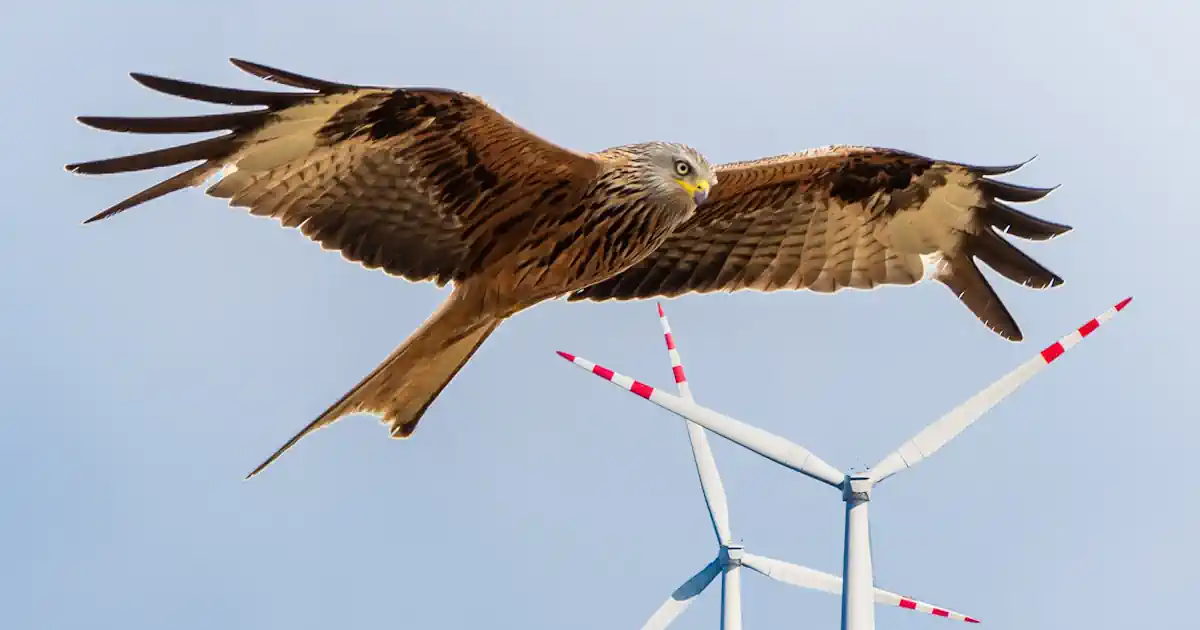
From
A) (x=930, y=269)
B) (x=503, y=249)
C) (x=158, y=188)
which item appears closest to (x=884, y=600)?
(x=930, y=269)

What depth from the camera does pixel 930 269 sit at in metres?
11.7

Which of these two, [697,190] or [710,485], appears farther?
[710,485]

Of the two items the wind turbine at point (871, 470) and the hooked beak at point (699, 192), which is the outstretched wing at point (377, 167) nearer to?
the hooked beak at point (699, 192)

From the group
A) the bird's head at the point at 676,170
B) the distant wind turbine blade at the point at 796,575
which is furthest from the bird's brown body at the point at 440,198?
the distant wind turbine blade at the point at 796,575

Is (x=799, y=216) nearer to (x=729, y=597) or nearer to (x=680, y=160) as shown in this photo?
(x=680, y=160)

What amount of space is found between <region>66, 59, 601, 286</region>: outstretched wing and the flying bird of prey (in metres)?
0.01

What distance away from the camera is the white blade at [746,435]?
1495 cm

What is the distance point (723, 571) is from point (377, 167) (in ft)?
29.6

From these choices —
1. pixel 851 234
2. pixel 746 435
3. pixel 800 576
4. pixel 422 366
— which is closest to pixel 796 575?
pixel 800 576

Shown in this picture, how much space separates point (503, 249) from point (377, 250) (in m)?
0.77

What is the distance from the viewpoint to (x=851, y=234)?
1165 cm

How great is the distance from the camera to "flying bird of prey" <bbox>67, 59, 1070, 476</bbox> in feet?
31.3

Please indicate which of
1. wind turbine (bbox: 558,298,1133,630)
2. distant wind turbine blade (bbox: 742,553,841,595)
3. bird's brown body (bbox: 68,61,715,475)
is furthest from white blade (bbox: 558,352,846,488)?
bird's brown body (bbox: 68,61,715,475)

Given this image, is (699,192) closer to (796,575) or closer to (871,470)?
(871,470)
